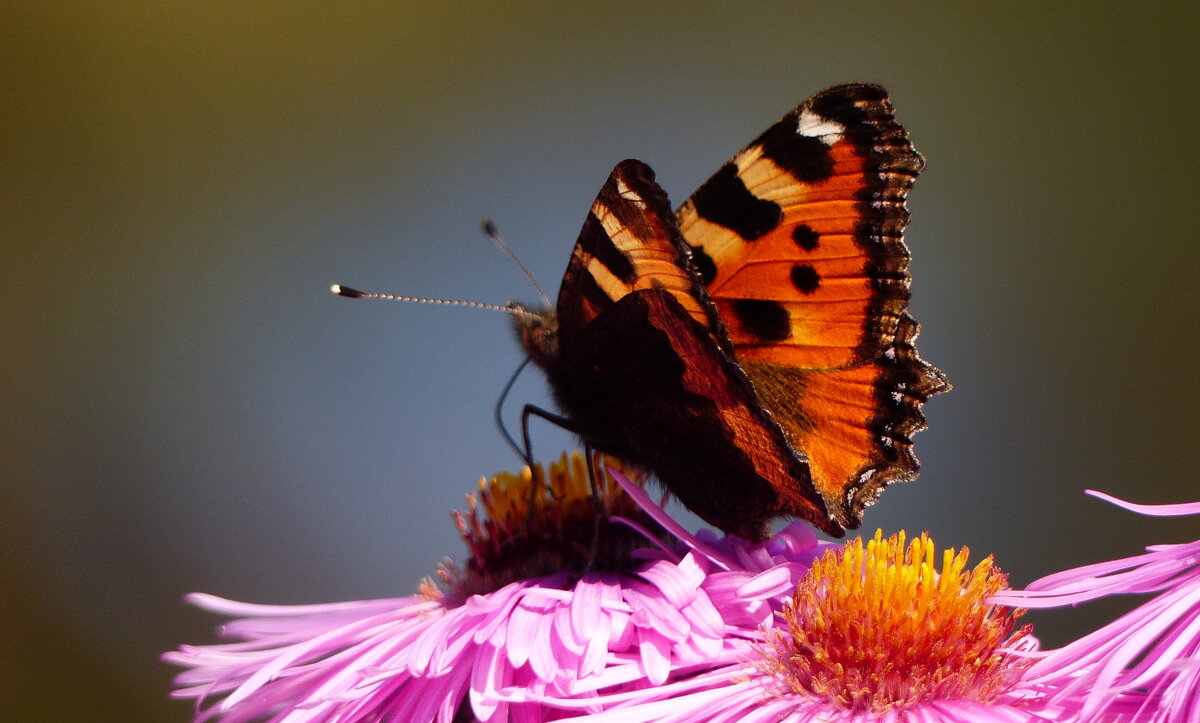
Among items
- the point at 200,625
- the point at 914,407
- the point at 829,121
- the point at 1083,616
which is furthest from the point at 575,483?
the point at 200,625

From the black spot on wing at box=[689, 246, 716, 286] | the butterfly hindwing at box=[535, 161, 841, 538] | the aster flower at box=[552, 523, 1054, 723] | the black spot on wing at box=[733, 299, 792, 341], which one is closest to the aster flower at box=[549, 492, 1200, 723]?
the aster flower at box=[552, 523, 1054, 723]

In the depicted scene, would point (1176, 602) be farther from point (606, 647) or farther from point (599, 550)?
point (599, 550)

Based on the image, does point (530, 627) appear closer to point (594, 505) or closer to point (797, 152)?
point (594, 505)

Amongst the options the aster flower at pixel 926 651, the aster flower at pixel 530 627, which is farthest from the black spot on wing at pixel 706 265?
the aster flower at pixel 926 651

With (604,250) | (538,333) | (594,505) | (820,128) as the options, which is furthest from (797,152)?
(594,505)

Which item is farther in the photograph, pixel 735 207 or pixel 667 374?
pixel 735 207

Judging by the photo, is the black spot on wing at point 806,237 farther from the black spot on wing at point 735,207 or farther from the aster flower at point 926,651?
the aster flower at point 926,651
